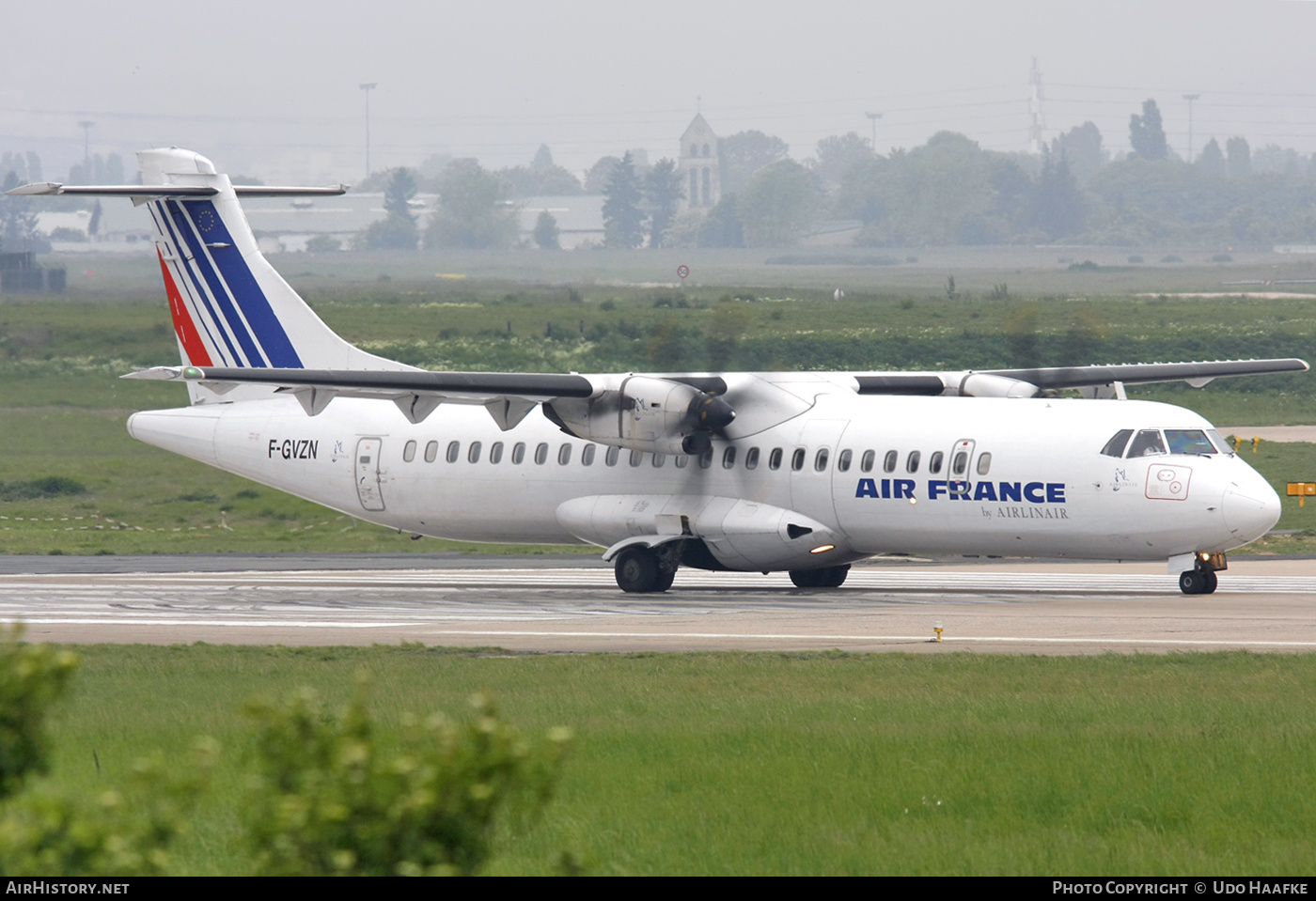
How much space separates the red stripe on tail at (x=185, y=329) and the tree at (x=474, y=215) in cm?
4011

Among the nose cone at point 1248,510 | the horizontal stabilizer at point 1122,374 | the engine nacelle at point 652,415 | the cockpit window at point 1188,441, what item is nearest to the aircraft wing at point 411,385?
the engine nacelle at point 652,415

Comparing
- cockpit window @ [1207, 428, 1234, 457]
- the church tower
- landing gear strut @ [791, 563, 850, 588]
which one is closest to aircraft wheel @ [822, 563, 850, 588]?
landing gear strut @ [791, 563, 850, 588]

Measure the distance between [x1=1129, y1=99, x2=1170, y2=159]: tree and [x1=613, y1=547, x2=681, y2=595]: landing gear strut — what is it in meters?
153

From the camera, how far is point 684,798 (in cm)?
1004

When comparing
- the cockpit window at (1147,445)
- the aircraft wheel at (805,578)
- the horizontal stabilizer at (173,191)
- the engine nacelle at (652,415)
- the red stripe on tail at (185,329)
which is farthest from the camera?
the red stripe on tail at (185,329)

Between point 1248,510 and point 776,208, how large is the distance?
229 feet

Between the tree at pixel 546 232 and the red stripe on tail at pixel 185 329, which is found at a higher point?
the tree at pixel 546 232

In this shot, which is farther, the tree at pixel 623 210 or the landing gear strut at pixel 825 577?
the tree at pixel 623 210

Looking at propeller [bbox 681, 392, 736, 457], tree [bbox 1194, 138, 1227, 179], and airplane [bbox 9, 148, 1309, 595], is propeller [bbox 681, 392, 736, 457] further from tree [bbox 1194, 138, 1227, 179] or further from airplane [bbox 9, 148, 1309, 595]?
tree [bbox 1194, 138, 1227, 179]

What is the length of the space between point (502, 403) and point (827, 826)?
14.7 meters

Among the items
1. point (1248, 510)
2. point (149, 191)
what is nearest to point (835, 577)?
point (1248, 510)

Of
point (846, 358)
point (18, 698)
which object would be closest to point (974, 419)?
point (18, 698)

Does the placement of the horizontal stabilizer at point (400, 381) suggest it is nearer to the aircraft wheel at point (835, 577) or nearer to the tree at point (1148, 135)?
the aircraft wheel at point (835, 577)

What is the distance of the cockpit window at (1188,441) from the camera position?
69.2 ft
